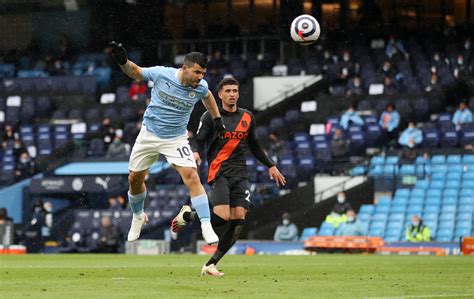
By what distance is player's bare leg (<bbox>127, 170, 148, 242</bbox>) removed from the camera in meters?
15.0

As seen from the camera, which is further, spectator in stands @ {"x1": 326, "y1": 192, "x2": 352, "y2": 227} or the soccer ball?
spectator in stands @ {"x1": 326, "y1": 192, "x2": 352, "y2": 227}

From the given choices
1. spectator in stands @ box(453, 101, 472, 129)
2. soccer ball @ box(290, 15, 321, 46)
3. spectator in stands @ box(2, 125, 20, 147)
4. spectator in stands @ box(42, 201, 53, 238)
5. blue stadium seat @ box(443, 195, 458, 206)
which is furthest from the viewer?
spectator in stands @ box(2, 125, 20, 147)

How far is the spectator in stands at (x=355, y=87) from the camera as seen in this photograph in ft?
122

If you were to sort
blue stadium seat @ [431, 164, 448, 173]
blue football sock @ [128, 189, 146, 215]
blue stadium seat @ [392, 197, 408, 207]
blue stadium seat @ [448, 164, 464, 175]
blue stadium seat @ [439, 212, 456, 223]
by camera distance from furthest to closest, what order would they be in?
blue stadium seat @ [431, 164, 448, 173] < blue stadium seat @ [448, 164, 464, 175] < blue stadium seat @ [392, 197, 408, 207] < blue stadium seat @ [439, 212, 456, 223] < blue football sock @ [128, 189, 146, 215]

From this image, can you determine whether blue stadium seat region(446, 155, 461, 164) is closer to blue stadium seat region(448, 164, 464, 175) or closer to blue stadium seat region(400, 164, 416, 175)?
blue stadium seat region(448, 164, 464, 175)

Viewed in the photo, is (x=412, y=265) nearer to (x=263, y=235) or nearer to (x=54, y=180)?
(x=263, y=235)

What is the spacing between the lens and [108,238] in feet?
103

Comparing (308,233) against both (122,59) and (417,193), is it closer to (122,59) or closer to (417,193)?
(417,193)

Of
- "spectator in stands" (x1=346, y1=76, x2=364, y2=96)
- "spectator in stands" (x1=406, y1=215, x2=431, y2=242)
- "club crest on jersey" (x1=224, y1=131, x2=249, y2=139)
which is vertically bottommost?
"spectator in stands" (x1=406, y1=215, x2=431, y2=242)

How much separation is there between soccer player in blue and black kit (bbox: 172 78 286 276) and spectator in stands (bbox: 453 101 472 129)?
19.6m

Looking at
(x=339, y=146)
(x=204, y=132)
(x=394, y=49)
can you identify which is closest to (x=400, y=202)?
(x=339, y=146)

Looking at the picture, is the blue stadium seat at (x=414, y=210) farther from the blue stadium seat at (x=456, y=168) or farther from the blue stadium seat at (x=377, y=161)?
the blue stadium seat at (x=377, y=161)

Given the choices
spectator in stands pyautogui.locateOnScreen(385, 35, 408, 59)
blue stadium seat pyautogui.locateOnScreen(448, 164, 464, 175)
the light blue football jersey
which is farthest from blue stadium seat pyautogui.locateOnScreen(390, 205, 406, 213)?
the light blue football jersey

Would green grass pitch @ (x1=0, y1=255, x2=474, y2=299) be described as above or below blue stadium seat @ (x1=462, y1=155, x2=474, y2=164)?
above
